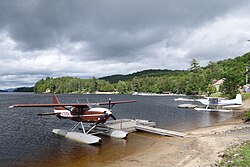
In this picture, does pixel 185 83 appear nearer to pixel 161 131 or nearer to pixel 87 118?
pixel 161 131

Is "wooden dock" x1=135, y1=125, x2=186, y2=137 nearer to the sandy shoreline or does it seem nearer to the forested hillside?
the sandy shoreline

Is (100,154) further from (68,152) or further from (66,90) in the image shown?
(66,90)

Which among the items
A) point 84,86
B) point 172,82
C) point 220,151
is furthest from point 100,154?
point 84,86

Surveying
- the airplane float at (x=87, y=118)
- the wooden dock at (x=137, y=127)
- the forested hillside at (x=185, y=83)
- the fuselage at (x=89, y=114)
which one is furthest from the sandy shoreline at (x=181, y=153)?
the forested hillside at (x=185, y=83)

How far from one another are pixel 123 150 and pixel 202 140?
460 centimetres

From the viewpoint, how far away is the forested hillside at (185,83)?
45562 millimetres

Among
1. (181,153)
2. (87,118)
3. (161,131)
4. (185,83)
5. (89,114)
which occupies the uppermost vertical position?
(185,83)

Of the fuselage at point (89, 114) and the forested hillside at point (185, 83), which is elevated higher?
the forested hillside at point (185, 83)

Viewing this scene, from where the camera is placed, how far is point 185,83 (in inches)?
3784


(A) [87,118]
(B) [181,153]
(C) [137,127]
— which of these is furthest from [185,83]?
(B) [181,153]

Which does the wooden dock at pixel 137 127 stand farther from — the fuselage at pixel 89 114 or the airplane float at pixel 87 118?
the fuselage at pixel 89 114

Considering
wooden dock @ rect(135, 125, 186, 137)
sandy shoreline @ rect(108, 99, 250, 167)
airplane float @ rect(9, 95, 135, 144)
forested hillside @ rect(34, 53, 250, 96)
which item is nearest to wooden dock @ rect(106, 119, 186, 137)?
wooden dock @ rect(135, 125, 186, 137)

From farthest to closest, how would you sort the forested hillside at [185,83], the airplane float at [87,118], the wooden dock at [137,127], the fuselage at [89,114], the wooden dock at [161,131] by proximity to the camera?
the forested hillside at [185,83] < the wooden dock at [137,127] < the wooden dock at [161,131] < the fuselage at [89,114] < the airplane float at [87,118]

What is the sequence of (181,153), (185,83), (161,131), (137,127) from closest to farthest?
1. (181,153)
2. (161,131)
3. (137,127)
4. (185,83)
